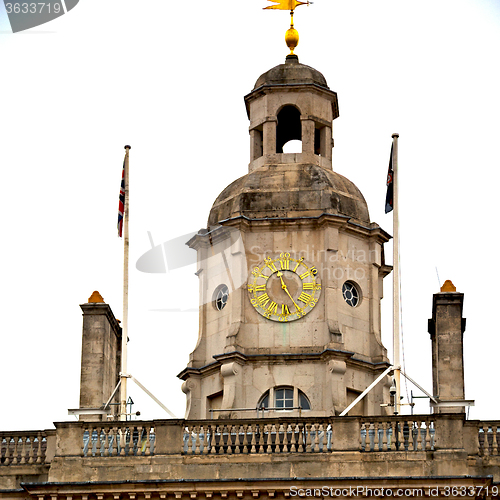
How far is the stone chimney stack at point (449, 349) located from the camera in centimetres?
4719

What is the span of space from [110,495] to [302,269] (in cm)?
974

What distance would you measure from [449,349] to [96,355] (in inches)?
371

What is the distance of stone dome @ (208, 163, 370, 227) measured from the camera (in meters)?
52.5

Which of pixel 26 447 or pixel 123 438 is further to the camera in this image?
pixel 26 447

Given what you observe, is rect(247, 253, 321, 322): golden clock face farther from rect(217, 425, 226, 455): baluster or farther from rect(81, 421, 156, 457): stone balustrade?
rect(81, 421, 156, 457): stone balustrade

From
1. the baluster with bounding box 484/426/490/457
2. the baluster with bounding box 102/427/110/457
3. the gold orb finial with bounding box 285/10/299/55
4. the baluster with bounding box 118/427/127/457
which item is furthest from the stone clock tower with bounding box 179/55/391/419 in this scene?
the baluster with bounding box 484/426/490/457

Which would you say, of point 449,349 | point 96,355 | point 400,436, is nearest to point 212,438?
point 96,355

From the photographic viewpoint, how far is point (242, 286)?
51.8 m

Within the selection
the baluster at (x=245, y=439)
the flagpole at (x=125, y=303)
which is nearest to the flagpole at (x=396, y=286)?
the baluster at (x=245, y=439)

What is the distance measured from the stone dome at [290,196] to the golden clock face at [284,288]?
150 cm

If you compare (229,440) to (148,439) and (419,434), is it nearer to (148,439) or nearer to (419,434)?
(148,439)

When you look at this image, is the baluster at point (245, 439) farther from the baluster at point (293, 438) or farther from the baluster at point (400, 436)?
the baluster at point (400, 436)

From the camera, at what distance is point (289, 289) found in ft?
170

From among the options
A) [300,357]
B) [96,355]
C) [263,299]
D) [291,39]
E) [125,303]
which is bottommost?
[96,355]
